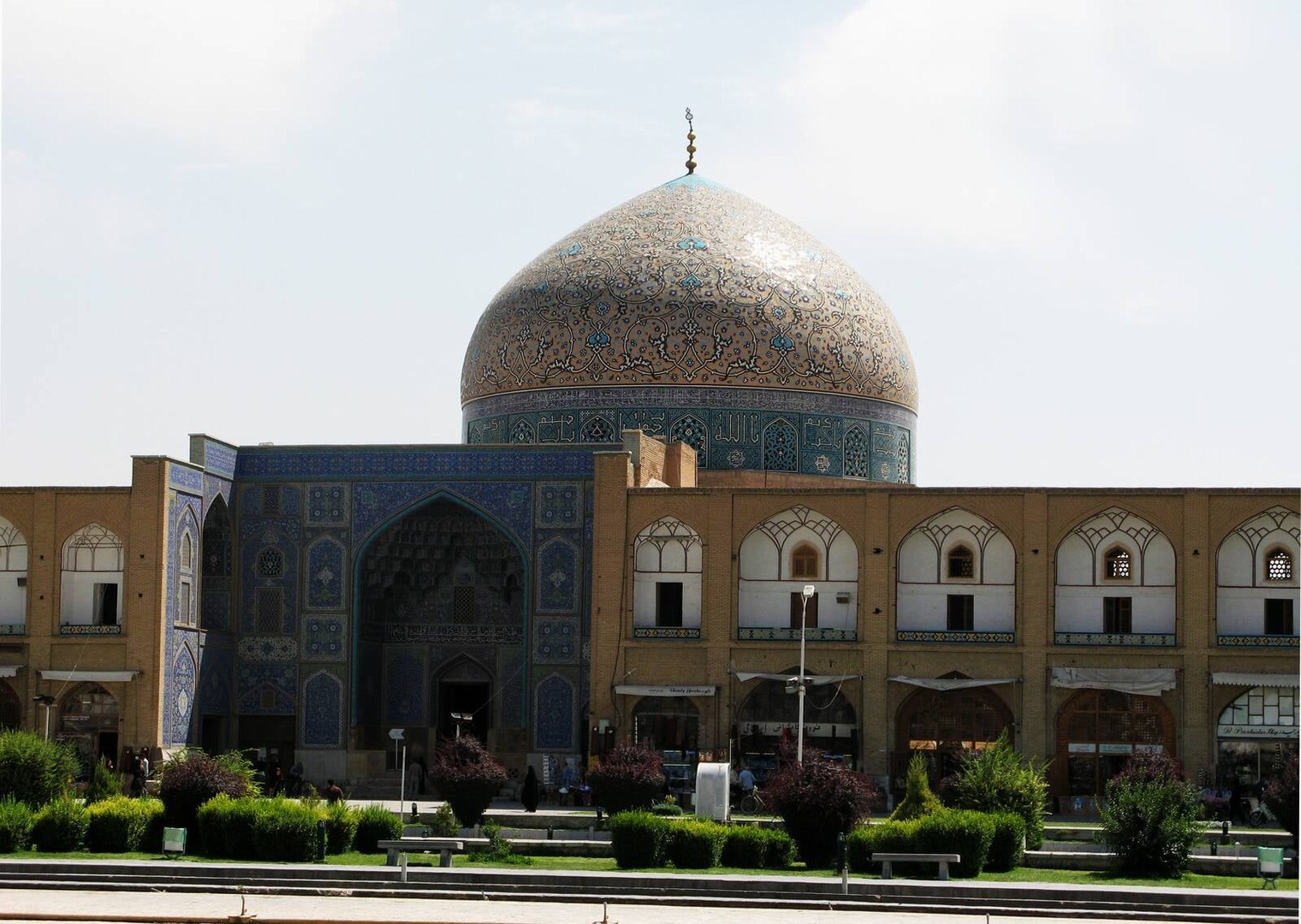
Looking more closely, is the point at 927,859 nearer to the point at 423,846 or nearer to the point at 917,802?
the point at 917,802

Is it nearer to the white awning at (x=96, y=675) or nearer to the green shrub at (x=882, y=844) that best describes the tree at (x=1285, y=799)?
the green shrub at (x=882, y=844)

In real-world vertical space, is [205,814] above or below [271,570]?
below

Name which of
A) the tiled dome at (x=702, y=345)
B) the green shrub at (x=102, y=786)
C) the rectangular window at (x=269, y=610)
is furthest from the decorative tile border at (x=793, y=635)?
the green shrub at (x=102, y=786)

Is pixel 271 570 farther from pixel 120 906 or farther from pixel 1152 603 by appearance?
pixel 120 906

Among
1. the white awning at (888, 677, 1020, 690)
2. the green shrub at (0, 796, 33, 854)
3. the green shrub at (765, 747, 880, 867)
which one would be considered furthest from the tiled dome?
the green shrub at (0, 796, 33, 854)

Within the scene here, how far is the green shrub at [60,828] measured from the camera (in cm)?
1975

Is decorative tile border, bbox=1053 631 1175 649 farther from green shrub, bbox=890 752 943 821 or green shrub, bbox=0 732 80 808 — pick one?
green shrub, bbox=0 732 80 808

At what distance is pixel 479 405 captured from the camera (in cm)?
3322

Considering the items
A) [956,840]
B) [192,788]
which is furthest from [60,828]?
[956,840]

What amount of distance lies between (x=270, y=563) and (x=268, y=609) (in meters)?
0.60

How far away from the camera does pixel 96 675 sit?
28.5m

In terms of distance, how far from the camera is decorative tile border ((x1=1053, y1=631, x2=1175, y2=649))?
2753 cm

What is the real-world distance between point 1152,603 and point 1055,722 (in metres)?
1.89

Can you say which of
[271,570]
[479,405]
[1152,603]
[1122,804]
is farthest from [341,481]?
[1122,804]
